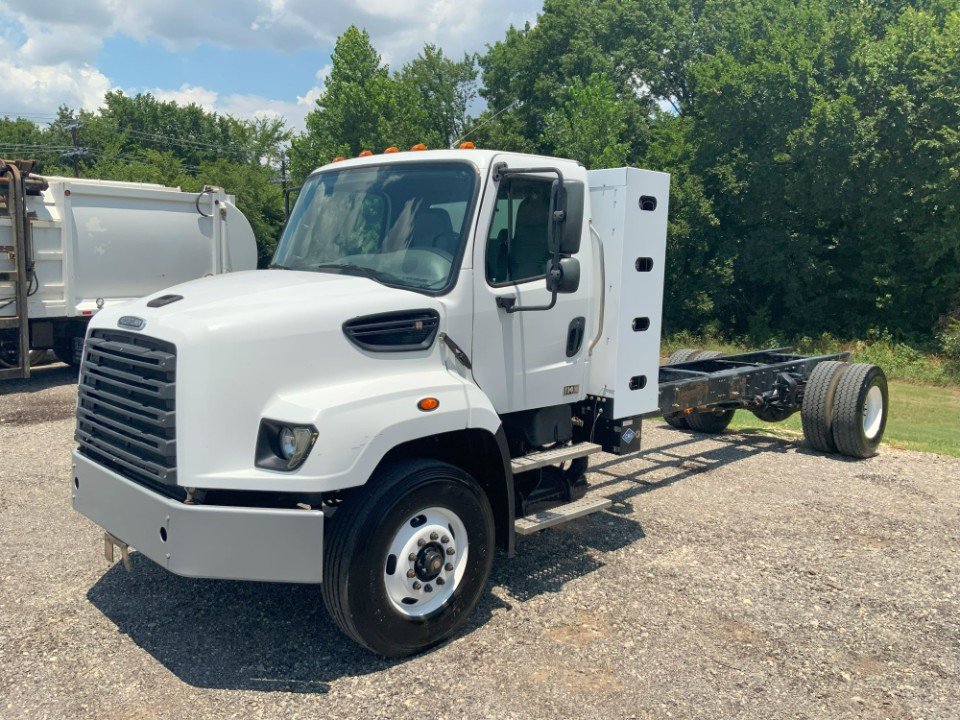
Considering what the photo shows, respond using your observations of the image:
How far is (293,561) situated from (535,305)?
80.4 inches

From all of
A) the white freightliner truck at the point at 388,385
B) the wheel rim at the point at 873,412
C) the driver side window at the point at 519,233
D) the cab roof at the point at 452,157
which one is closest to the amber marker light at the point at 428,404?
the white freightliner truck at the point at 388,385

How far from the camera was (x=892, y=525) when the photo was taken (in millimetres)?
6672

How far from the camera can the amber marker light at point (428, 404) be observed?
413 cm

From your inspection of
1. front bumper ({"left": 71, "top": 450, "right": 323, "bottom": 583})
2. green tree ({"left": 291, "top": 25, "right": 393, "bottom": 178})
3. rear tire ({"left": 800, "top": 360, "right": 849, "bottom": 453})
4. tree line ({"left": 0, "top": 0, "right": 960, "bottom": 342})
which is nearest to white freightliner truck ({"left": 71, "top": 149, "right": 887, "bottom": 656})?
front bumper ({"left": 71, "top": 450, "right": 323, "bottom": 583})

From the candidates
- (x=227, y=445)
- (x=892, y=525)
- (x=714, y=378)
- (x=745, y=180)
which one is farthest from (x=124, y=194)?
(x=745, y=180)

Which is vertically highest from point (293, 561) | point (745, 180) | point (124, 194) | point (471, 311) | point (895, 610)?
point (745, 180)

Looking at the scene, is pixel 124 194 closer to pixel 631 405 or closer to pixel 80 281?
pixel 80 281

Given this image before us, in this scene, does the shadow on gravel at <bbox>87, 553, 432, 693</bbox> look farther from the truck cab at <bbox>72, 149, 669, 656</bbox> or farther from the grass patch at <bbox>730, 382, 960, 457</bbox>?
the grass patch at <bbox>730, 382, 960, 457</bbox>

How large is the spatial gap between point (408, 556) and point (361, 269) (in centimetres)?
165

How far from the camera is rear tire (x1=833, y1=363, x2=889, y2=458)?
859cm

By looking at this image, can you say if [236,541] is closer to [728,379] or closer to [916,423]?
[728,379]

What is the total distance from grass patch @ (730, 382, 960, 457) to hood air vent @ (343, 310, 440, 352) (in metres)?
7.14

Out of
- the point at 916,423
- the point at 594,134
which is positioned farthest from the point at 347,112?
the point at 916,423

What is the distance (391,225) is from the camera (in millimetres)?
4793
